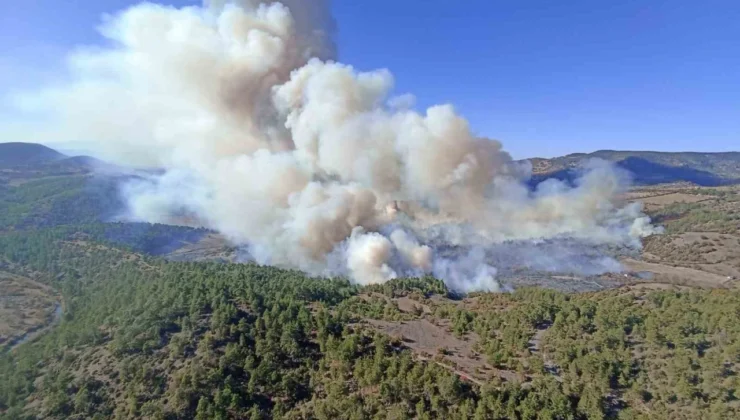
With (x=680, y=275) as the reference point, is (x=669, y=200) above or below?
above

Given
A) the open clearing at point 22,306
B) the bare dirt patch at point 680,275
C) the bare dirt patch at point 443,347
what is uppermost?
the open clearing at point 22,306

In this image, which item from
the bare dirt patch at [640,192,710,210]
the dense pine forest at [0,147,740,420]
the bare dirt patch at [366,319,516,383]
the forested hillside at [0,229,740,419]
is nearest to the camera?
the forested hillside at [0,229,740,419]

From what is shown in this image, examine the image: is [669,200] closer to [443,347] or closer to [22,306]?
[443,347]

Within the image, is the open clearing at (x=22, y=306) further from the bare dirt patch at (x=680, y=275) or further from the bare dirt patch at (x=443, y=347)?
the bare dirt patch at (x=680, y=275)

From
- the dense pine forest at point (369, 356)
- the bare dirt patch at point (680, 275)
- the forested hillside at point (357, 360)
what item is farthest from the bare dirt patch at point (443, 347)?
the bare dirt patch at point (680, 275)

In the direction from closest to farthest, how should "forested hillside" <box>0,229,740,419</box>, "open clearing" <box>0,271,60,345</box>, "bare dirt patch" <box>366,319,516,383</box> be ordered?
1. "forested hillside" <box>0,229,740,419</box>
2. "bare dirt patch" <box>366,319,516,383</box>
3. "open clearing" <box>0,271,60,345</box>

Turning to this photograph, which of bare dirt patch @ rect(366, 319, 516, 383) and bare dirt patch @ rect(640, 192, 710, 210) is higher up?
bare dirt patch @ rect(640, 192, 710, 210)

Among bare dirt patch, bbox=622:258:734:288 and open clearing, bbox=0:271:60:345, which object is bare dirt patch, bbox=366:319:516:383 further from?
bare dirt patch, bbox=622:258:734:288

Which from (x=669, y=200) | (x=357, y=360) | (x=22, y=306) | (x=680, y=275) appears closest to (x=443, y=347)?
(x=357, y=360)

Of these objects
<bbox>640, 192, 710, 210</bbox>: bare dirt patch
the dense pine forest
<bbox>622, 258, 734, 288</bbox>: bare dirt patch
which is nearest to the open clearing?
the dense pine forest

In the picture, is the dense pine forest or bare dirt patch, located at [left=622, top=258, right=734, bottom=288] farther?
bare dirt patch, located at [left=622, top=258, right=734, bottom=288]

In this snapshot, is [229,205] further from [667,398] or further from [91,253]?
[667,398]
